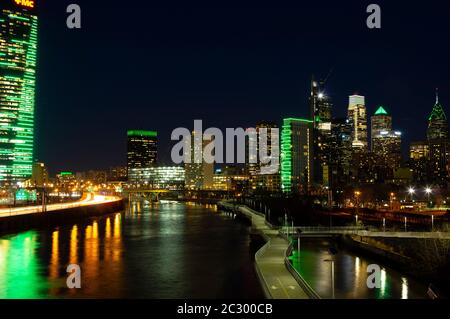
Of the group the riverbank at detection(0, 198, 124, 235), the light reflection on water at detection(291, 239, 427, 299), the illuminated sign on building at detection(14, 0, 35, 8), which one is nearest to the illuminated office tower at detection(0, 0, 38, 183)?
the illuminated sign on building at detection(14, 0, 35, 8)

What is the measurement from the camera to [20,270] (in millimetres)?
33219

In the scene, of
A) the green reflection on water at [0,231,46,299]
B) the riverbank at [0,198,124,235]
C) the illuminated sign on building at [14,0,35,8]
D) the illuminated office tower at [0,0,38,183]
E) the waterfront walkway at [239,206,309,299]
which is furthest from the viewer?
the illuminated sign on building at [14,0,35,8]

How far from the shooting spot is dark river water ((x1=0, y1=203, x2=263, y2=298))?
27.6m

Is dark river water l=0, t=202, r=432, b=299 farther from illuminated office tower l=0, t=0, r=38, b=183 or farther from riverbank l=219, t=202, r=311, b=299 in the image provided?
illuminated office tower l=0, t=0, r=38, b=183

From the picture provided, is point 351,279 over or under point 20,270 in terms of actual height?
under

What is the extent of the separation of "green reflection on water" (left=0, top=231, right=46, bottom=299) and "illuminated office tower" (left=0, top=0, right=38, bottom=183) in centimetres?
13692

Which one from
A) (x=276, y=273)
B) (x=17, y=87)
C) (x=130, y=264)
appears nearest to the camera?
(x=276, y=273)

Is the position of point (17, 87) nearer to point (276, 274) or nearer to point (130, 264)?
point (130, 264)

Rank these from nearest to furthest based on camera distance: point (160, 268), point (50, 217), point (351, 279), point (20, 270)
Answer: point (351, 279) → point (20, 270) → point (160, 268) → point (50, 217)

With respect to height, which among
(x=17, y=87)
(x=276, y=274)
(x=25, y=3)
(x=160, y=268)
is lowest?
(x=160, y=268)

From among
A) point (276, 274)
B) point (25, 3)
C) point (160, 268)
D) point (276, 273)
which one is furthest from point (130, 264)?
point (25, 3)

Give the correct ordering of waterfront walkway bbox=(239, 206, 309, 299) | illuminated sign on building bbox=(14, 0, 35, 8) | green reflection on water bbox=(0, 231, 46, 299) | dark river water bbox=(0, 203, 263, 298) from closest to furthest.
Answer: waterfront walkway bbox=(239, 206, 309, 299) < green reflection on water bbox=(0, 231, 46, 299) < dark river water bbox=(0, 203, 263, 298) < illuminated sign on building bbox=(14, 0, 35, 8)

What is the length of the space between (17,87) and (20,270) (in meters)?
164

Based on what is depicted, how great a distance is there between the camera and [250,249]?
44.8m
